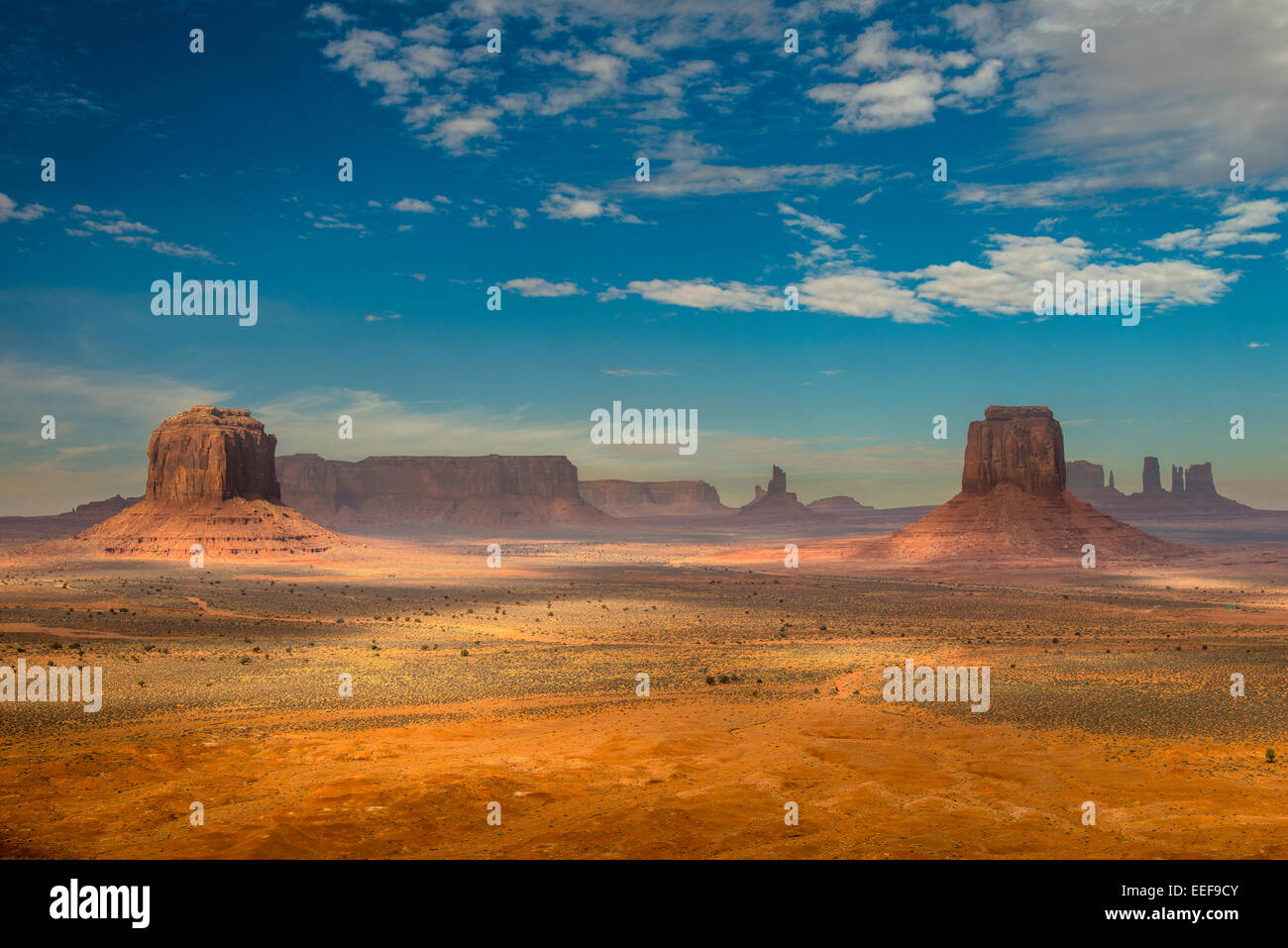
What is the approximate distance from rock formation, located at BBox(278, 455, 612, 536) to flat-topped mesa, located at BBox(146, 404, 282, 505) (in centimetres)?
8642

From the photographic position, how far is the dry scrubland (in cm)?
1133

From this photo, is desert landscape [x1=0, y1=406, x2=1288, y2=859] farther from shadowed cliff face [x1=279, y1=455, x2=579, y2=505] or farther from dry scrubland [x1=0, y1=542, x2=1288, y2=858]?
shadowed cliff face [x1=279, y1=455, x2=579, y2=505]

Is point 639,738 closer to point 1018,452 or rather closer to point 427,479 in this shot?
point 1018,452

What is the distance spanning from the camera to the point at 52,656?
1044 inches

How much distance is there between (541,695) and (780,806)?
34.4 ft

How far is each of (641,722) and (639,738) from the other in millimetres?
1570

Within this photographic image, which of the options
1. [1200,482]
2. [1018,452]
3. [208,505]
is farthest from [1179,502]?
[208,505]

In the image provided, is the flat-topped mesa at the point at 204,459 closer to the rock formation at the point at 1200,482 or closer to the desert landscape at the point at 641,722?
the desert landscape at the point at 641,722

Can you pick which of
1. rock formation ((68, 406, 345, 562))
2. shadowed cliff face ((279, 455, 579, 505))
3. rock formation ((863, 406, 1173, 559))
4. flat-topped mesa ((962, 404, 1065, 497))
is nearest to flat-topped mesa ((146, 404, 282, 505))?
rock formation ((68, 406, 345, 562))

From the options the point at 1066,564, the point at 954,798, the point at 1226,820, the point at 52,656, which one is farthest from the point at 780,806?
the point at 1066,564

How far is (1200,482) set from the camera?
193000 millimetres

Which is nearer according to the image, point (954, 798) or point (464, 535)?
point (954, 798)
